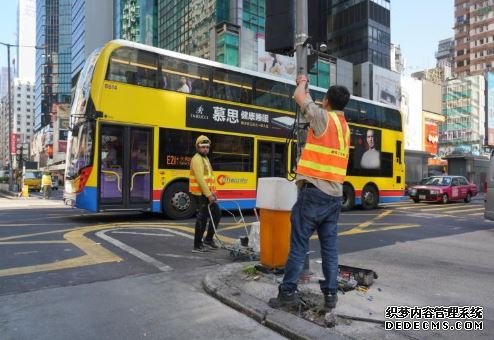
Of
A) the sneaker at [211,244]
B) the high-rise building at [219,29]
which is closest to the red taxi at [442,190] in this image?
the sneaker at [211,244]

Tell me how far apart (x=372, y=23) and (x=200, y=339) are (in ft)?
202

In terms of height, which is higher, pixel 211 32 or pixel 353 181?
pixel 211 32

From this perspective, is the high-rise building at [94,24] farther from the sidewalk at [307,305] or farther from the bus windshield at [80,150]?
the sidewalk at [307,305]

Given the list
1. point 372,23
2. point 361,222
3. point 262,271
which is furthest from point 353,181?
point 372,23

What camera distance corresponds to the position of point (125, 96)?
11.6 meters

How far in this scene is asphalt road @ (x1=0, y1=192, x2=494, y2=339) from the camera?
403 cm

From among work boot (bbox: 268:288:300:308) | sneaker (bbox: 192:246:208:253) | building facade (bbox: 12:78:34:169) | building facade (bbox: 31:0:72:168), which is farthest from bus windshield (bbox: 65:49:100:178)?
building facade (bbox: 31:0:72:168)

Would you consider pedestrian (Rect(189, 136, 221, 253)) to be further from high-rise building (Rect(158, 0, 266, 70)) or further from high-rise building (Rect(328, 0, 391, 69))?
high-rise building (Rect(328, 0, 391, 69))

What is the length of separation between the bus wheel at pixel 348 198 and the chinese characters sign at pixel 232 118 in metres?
3.30

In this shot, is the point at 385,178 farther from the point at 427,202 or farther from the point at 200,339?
the point at 200,339

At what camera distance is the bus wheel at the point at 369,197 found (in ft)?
57.0

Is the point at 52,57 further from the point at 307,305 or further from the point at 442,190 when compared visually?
the point at 307,305

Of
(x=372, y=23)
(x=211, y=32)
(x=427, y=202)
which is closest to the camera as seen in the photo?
(x=427, y=202)

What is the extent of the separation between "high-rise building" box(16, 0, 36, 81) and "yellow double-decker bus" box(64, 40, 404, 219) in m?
106
